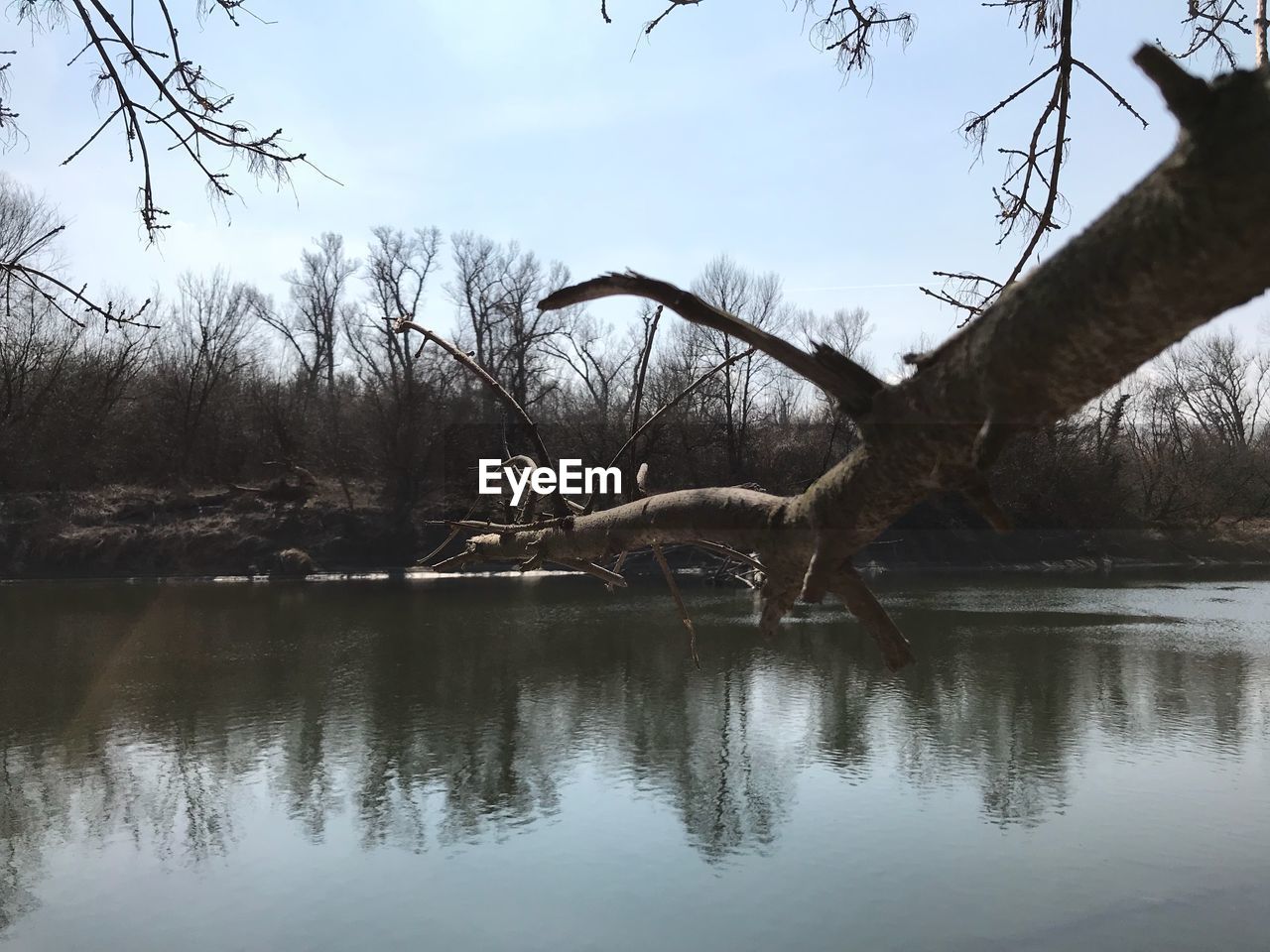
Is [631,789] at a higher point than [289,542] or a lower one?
lower

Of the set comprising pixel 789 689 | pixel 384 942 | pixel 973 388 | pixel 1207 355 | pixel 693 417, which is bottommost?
pixel 384 942

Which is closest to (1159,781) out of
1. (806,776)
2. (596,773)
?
(806,776)

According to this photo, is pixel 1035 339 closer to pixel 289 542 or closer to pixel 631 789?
pixel 631 789

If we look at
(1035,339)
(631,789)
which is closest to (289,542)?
(631,789)

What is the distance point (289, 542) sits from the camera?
30.0m

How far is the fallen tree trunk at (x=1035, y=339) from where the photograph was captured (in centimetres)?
66

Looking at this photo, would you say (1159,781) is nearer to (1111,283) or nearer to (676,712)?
(676,712)

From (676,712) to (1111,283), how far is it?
1433 centimetres

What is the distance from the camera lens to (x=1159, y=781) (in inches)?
459

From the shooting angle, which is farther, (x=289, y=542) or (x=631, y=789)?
(x=289, y=542)

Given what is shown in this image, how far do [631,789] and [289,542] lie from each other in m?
21.0

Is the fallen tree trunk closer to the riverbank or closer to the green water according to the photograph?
the green water

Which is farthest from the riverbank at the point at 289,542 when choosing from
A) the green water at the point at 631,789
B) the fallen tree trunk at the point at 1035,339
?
the fallen tree trunk at the point at 1035,339

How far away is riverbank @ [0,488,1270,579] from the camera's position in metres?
28.8
